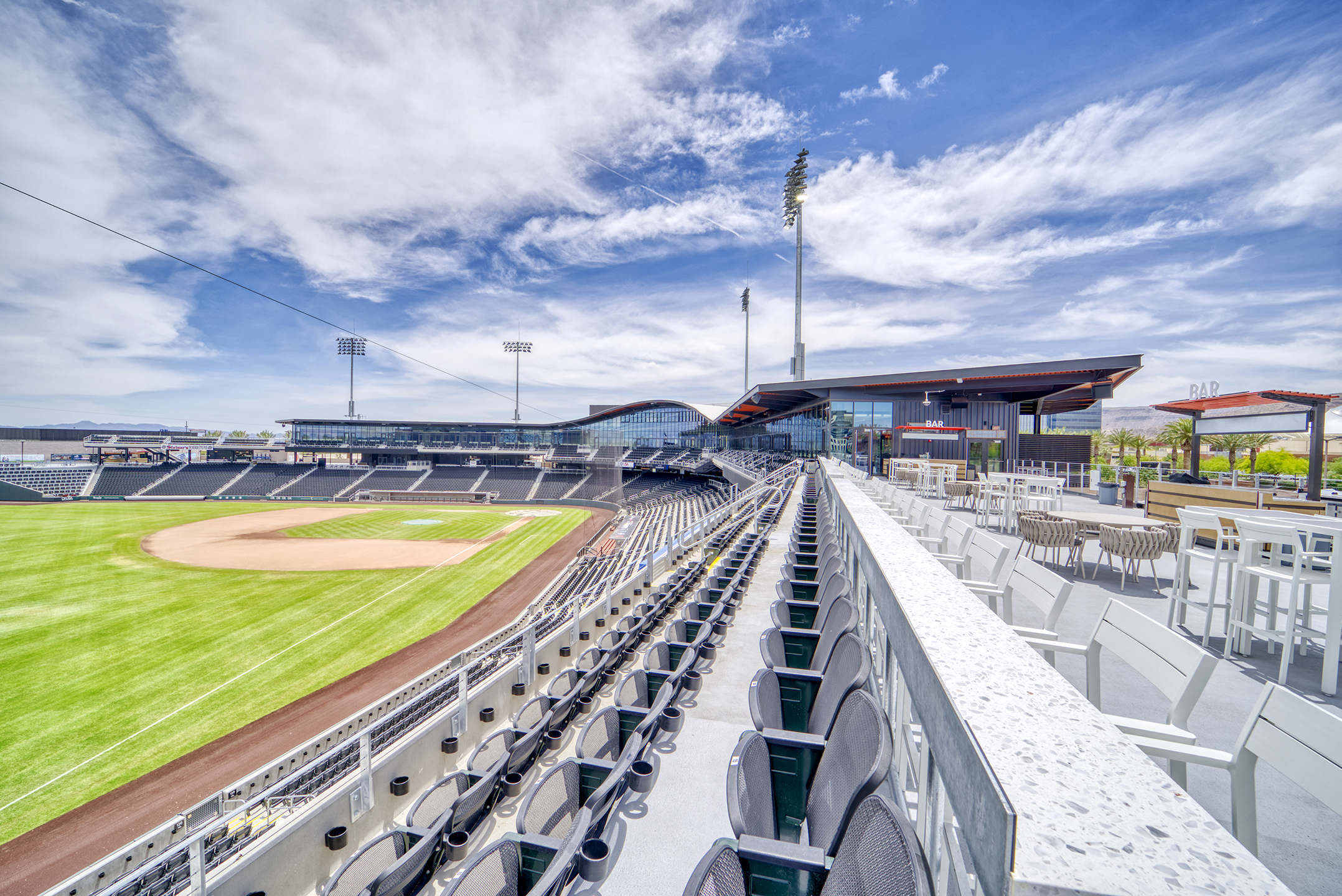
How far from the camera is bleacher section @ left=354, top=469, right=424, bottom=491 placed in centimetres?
6123

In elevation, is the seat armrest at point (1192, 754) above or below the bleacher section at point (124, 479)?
above

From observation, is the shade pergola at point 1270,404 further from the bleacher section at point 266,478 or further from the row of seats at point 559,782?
the bleacher section at point 266,478

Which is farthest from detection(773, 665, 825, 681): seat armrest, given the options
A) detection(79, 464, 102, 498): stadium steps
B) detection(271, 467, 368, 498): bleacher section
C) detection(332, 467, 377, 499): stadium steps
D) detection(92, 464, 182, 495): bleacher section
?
detection(79, 464, 102, 498): stadium steps

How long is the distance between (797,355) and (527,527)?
23.3 m

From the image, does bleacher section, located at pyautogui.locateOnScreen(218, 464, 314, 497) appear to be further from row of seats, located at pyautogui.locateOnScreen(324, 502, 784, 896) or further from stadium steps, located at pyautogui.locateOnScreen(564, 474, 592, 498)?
row of seats, located at pyautogui.locateOnScreen(324, 502, 784, 896)

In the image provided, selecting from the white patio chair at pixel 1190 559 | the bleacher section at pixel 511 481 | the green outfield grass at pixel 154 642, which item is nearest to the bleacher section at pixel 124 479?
the green outfield grass at pixel 154 642

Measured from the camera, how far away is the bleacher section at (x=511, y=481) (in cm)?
6094

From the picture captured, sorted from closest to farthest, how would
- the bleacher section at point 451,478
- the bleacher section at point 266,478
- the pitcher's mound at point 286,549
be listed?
1. the pitcher's mound at point 286,549
2. the bleacher section at point 266,478
3. the bleacher section at point 451,478

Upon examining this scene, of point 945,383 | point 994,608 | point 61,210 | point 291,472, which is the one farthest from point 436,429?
point 994,608

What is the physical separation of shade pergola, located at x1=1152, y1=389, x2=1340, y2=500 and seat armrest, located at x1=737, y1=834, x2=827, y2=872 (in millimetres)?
14152

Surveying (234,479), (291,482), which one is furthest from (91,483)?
(291,482)

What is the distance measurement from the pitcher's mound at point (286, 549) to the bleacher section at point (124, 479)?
97.5ft

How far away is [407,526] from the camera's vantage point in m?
39.4

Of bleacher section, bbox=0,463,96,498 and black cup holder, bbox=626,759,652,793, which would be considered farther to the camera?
bleacher section, bbox=0,463,96,498
